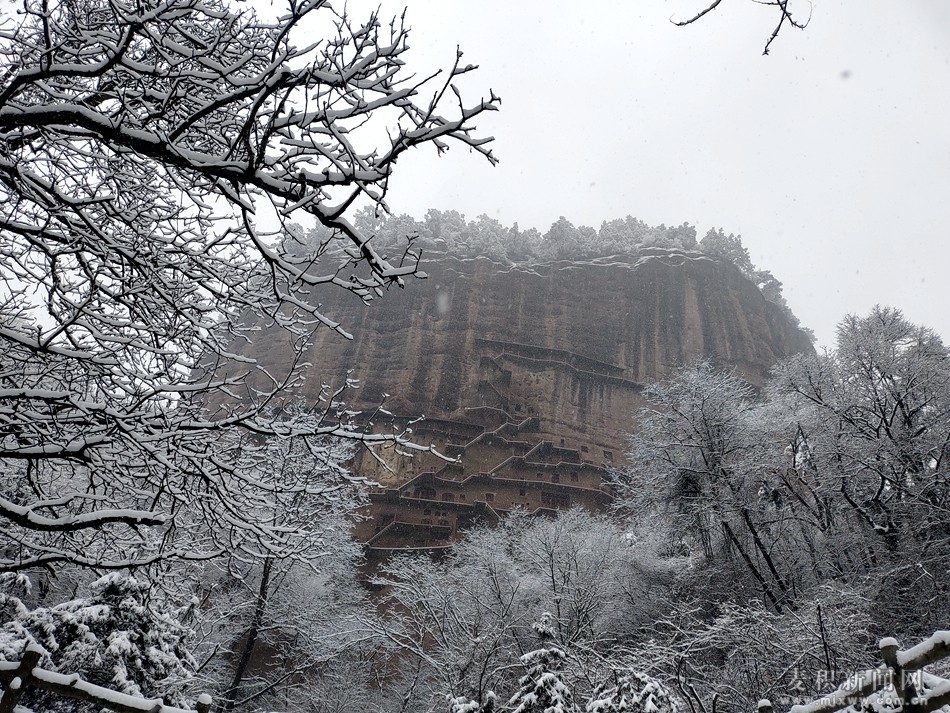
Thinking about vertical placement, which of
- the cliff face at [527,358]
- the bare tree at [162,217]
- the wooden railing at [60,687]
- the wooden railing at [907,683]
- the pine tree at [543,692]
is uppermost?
the cliff face at [527,358]

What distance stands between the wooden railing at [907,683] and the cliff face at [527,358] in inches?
1456

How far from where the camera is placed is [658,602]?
15773mm

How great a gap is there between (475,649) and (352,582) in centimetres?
1604

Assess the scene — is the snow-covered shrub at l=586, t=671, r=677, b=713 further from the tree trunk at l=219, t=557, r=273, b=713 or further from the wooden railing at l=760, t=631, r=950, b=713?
the tree trunk at l=219, t=557, r=273, b=713

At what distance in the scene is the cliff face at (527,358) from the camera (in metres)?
43.8

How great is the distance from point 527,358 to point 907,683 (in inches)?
1974

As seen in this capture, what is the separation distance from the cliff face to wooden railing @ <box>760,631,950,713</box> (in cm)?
3698

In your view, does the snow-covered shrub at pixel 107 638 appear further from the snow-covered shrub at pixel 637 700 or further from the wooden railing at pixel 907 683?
the wooden railing at pixel 907 683

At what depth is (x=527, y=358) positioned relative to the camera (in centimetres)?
5316

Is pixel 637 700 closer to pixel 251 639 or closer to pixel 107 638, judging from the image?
pixel 107 638

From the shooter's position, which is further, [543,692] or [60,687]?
[543,692]

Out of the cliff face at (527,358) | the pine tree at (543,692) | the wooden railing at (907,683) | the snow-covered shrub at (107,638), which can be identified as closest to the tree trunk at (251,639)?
the snow-covered shrub at (107,638)

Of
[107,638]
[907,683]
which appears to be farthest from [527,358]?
[907,683]

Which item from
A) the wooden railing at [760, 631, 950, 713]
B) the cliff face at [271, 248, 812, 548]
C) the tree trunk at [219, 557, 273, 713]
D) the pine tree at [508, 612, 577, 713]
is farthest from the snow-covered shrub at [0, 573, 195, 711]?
the cliff face at [271, 248, 812, 548]
